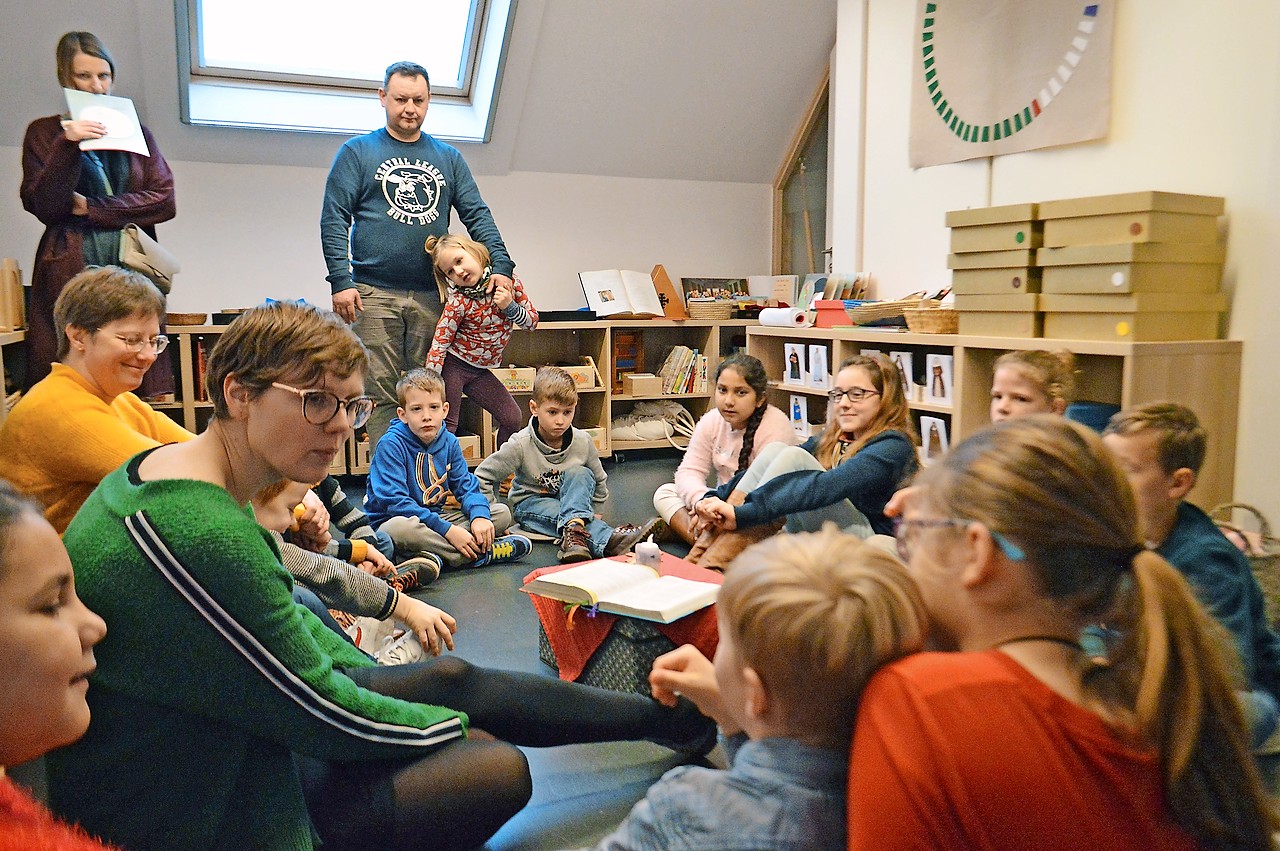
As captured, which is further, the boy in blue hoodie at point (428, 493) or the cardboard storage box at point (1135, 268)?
the boy in blue hoodie at point (428, 493)

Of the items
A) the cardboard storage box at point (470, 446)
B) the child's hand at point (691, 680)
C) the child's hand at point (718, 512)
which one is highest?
the child's hand at point (691, 680)

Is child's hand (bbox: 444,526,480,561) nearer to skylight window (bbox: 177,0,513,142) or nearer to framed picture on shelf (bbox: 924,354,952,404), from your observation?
framed picture on shelf (bbox: 924,354,952,404)

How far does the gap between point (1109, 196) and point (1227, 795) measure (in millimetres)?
2537

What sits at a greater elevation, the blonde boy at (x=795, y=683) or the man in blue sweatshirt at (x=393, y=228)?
the man in blue sweatshirt at (x=393, y=228)

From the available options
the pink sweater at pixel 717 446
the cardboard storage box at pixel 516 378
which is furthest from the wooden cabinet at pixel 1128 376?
the cardboard storage box at pixel 516 378

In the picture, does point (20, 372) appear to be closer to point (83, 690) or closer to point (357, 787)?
point (357, 787)

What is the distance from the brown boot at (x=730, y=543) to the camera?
9.70ft

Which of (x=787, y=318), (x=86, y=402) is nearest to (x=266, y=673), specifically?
(x=86, y=402)

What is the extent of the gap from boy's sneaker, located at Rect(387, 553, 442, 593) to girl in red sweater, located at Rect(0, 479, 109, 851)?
2258mm

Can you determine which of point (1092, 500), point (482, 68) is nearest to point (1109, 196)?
point (1092, 500)

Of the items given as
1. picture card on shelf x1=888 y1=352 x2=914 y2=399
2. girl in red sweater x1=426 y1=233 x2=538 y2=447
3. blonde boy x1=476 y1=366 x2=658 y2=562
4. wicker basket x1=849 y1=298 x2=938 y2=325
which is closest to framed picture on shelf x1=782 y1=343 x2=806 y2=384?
wicker basket x1=849 y1=298 x2=938 y2=325

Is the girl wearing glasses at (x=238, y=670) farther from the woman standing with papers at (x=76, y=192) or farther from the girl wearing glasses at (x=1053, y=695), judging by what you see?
the woman standing with papers at (x=76, y=192)

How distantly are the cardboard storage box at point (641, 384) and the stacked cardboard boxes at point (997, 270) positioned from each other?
243 centimetres

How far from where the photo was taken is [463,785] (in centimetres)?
151
